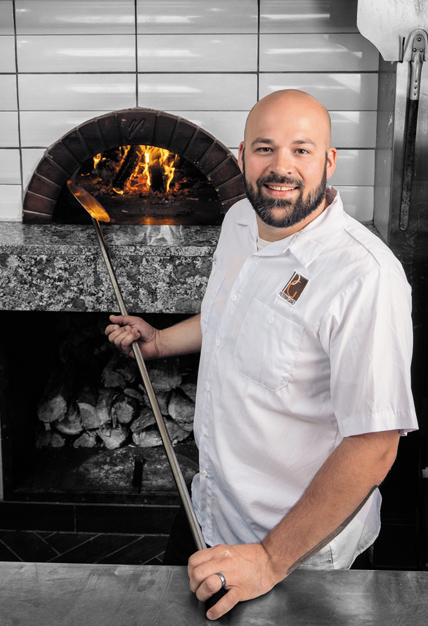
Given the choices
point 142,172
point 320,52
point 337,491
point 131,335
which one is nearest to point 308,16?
point 320,52

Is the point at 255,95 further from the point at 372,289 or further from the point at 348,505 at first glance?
the point at 348,505

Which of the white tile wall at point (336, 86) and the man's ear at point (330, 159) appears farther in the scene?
the white tile wall at point (336, 86)

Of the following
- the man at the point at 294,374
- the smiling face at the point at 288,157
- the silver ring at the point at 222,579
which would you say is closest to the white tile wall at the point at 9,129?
the man at the point at 294,374

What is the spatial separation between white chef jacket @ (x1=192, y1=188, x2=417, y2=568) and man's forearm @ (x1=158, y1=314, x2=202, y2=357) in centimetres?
20

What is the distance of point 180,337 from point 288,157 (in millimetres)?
622

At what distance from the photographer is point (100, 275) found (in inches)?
88.6

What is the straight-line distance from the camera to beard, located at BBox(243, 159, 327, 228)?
1256 millimetres

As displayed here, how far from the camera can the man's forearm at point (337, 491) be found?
3.49ft

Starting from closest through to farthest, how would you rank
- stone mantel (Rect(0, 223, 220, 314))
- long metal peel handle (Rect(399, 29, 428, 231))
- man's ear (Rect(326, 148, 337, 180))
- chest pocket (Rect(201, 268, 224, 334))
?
man's ear (Rect(326, 148, 337, 180)) < chest pocket (Rect(201, 268, 224, 334)) < long metal peel handle (Rect(399, 29, 428, 231)) < stone mantel (Rect(0, 223, 220, 314))

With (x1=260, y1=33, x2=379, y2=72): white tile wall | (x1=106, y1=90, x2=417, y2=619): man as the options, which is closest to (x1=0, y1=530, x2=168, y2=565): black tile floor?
(x1=106, y1=90, x2=417, y2=619): man

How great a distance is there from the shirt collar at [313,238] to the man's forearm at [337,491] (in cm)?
35

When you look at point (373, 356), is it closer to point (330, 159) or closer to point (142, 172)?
point (330, 159)

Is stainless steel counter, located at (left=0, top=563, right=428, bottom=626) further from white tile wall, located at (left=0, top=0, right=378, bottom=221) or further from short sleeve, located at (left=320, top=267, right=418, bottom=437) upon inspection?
white tile wall, located at (left=0, top=0, right=378, bottom=221)

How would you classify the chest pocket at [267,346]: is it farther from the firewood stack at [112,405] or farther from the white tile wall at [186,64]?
the firewood stack at [112,405]
